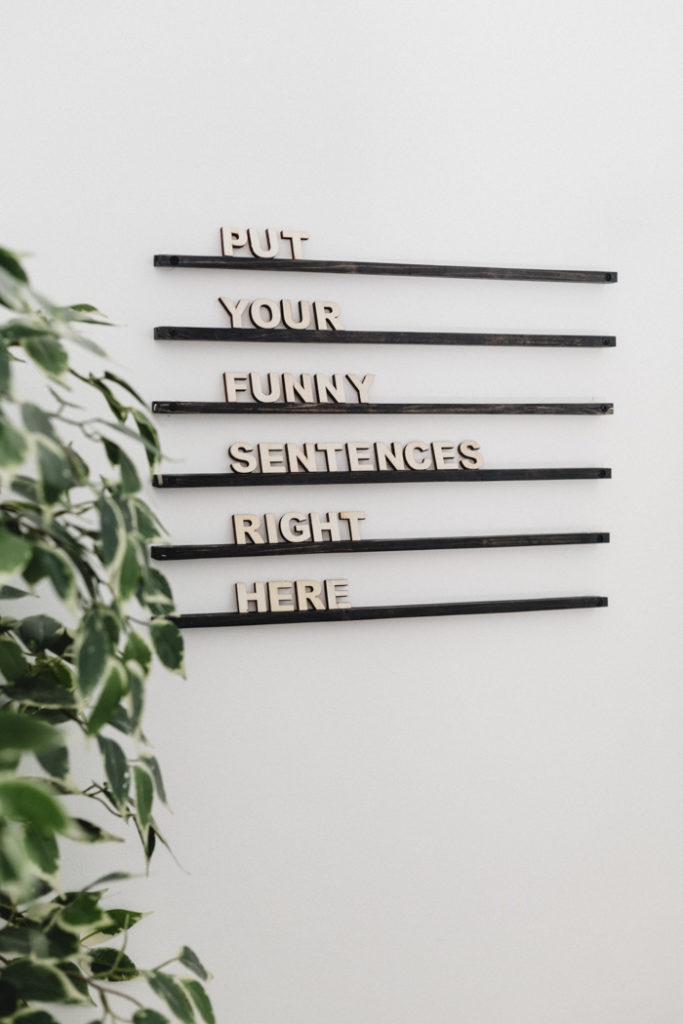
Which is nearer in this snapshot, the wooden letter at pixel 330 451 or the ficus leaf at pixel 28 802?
the ficus leaf at pixel 28 802

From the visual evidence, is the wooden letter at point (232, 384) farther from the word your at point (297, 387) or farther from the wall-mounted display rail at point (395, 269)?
the wall-mounted display rail at point (395, 269)

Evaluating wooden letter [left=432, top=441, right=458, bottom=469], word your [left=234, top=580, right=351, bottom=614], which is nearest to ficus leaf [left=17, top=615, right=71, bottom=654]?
word your [left=234, top=580, right=351, bottom=614]

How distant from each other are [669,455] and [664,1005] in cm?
97

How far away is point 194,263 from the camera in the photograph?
1.45 m

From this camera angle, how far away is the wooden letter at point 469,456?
1.58 m

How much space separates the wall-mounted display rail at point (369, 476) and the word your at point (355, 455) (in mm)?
13

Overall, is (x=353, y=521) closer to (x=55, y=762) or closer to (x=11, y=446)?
(x=55, y=762)

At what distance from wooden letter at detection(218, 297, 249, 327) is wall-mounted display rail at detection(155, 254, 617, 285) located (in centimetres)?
5

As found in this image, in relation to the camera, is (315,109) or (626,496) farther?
(626,496)

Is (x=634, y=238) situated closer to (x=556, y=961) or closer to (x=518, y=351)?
(x=518, y=351)

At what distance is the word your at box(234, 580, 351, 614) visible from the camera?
147 centimetres

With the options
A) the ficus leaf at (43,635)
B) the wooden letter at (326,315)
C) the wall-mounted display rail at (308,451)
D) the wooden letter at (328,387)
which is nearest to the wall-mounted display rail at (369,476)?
the wall-mounted display rail at (308,451)

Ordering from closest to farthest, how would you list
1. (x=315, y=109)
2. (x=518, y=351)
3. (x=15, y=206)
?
1. (x=15, y=206)
2. (x=315, y=109)
3. (x=518, y=351)

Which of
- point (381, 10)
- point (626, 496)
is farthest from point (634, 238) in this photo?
point (381, 10)
